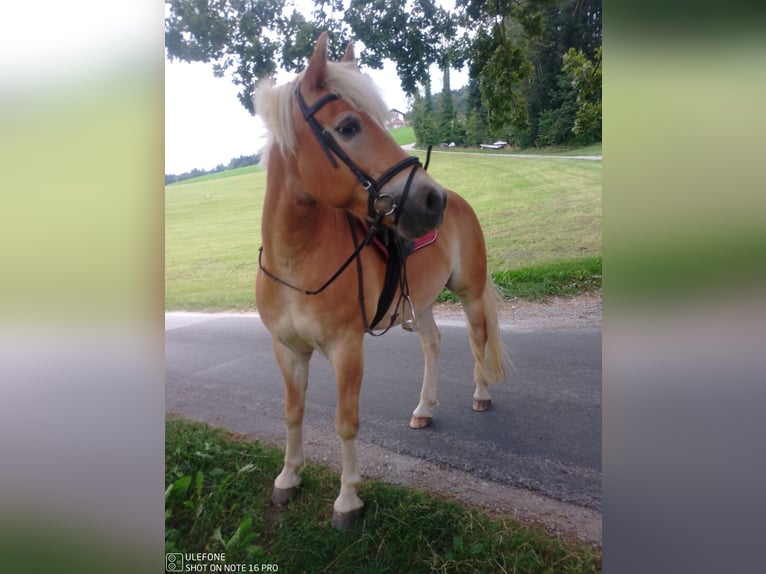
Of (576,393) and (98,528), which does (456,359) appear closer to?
(576,393)

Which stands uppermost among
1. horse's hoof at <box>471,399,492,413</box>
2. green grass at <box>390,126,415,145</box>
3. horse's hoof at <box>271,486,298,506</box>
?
green grass at <box>390,126,415,145</box>

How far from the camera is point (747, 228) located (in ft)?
5.88

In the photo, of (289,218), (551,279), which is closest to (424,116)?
(289,218)

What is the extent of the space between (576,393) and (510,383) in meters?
0.32

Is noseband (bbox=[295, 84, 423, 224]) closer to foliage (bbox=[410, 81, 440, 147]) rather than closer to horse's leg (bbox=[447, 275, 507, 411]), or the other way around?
foliage (bbox=[410, 81, 440, 147])

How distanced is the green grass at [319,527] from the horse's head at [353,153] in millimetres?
1276

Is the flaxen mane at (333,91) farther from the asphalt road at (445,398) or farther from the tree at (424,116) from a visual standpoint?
the asphalt road at (445,398)

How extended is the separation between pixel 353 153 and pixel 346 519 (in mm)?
1618

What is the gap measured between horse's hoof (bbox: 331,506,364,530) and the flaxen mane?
163 cm

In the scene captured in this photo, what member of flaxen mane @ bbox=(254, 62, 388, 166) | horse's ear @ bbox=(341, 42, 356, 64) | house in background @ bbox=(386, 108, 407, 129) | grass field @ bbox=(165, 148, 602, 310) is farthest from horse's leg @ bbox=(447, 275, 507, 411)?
horse's ear @ bbox=(341, 42, 356, 64)

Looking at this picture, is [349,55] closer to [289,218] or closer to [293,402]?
[289,218]

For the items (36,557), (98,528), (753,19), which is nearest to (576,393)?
(753,19)

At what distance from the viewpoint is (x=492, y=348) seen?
239 cm

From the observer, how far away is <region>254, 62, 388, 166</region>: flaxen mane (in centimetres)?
177
